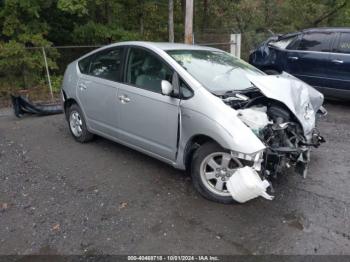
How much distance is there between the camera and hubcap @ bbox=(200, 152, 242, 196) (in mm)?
3723

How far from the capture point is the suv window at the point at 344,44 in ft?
25.3

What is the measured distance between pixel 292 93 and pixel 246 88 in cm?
55

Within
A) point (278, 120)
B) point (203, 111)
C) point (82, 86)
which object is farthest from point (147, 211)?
point (82, 86)

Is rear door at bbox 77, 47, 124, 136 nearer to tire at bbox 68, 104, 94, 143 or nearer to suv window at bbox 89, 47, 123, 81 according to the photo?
suv window at bbox 89, 47, 123, 81

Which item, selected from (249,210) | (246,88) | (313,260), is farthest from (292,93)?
(313,260)

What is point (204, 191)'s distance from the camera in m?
3.88

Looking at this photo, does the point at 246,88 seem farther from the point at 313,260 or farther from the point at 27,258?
the point at 27,258

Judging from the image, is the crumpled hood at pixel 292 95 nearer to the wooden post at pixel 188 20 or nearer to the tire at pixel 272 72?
the tire at pixel 272 72

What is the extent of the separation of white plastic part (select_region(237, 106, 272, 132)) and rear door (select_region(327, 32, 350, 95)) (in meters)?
4.78

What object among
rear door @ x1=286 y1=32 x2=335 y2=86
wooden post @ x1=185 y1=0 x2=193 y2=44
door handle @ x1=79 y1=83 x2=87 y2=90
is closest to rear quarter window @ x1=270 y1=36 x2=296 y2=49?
rear door @ x1=286 y1=32 x2=335 y2=86

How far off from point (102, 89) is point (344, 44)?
221 inches

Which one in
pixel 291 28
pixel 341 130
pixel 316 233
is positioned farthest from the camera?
pixel 291 28

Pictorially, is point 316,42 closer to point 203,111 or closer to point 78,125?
point 203,111

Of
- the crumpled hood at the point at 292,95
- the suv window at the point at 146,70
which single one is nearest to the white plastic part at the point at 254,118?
the crumpled hood at the point at 292,95
